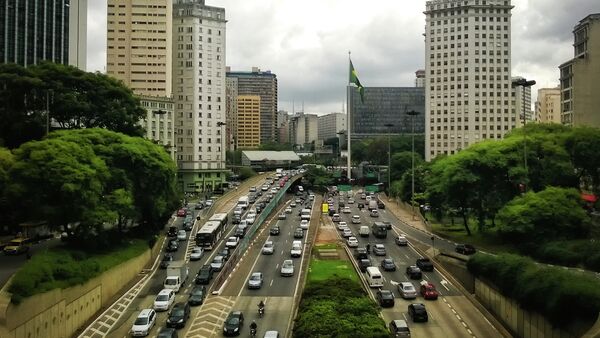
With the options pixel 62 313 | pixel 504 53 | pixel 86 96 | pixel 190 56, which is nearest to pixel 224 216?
pixel 86 96

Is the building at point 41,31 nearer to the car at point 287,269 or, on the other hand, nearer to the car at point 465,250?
the car at point 287,269

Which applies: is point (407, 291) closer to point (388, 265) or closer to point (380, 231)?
point (388, 265)

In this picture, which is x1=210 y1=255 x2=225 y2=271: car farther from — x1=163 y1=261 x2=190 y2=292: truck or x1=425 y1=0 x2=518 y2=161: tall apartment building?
x1=425 y1=0 x2=518 y2=161: tall apartment building

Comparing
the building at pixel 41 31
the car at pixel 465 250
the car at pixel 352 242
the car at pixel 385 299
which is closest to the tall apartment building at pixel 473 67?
the building at pixel 41 31

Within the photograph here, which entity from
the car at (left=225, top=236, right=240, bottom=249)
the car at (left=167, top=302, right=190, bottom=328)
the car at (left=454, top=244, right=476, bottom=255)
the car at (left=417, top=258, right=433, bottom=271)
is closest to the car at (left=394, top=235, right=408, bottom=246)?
the car at (left=454, top=244, right=476, bottom=255)

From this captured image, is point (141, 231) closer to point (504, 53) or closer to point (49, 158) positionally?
point (49, 158)

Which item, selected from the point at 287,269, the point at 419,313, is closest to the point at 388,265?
the point at 287,269
